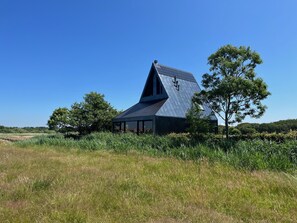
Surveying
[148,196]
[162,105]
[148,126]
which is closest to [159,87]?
[162,105]

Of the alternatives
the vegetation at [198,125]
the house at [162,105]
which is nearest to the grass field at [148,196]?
the vegetation at [198,125]

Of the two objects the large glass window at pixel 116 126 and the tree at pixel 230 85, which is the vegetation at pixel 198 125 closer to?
the tree at pixel 230 85

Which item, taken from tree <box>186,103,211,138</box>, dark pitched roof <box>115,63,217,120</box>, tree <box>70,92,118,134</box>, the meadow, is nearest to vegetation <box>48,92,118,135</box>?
tree <box>70,92,118,134</box>

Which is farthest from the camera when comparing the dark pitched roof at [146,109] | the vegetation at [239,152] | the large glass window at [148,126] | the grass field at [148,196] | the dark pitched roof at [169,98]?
the dark pitched roof at [169,98]

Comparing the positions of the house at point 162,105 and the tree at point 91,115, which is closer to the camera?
the house at point 162,105

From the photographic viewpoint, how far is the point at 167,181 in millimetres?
6836

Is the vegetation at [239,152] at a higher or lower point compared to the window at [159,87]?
lower

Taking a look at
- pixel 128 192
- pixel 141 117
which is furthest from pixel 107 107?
pixel 128 192

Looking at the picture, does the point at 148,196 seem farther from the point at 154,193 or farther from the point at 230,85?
the point at 230,85

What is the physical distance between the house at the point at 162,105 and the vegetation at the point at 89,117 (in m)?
1.49

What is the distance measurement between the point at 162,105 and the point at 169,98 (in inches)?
61.2

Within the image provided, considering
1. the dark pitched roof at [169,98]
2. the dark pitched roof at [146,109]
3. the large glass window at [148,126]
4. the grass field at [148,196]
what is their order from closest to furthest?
the grass field at [148,196] < the dark pitched roof at [146,109] < the large glass window at [148,126] < the dark pitched roof at [169,98]

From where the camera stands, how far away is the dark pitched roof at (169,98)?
24.2 m

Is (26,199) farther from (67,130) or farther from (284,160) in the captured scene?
(67,130)
